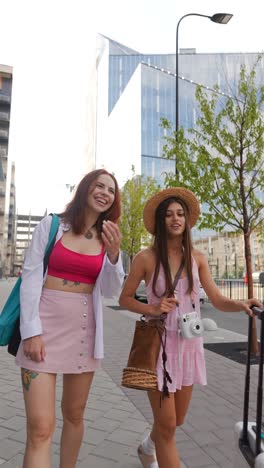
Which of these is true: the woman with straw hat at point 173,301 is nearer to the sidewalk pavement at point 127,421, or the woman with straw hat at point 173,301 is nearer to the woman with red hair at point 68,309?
the woman with red hair at point 68,309

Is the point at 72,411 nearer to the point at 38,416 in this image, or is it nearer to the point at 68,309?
the point at 38,416

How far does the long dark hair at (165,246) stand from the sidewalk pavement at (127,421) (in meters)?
1.14

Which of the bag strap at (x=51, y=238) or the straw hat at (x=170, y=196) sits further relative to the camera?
the straw hat at (x=170, y=196)

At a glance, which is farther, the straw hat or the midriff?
the straw hat

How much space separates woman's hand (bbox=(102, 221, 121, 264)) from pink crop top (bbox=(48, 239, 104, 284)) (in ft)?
0.33

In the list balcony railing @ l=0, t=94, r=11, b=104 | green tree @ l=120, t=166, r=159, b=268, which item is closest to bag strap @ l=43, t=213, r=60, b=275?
green tree @ l=120, t=166, r=159, b=268

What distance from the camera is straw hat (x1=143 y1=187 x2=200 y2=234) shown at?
8.39ft

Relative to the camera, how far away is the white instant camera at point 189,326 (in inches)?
86.9

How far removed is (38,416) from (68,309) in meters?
0.55

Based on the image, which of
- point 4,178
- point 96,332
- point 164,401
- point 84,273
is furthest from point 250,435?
point 4,178

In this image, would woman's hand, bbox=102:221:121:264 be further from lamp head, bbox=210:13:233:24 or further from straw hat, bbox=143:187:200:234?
lamp head, bbox=210:13:233:24

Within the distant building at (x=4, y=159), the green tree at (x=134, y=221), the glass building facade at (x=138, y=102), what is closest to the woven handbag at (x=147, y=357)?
the green tree at (x=134, y=221)

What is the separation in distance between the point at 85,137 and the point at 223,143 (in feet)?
311

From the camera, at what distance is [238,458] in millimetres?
2061
